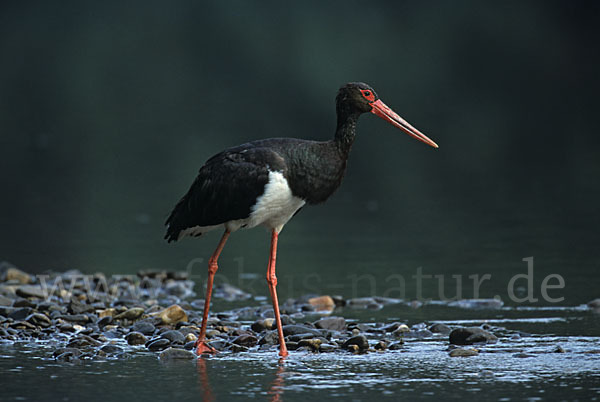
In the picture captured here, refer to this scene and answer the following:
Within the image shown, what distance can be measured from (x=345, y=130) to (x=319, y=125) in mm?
36178

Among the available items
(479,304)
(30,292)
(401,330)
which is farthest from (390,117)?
(30,292)

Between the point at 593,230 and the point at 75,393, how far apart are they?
1240 centimetres

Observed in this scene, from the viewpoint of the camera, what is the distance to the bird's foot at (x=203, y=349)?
9216mm

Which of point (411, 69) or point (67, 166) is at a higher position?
point (411, 69)

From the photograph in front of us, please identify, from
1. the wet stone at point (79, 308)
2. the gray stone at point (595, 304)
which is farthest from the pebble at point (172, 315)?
the gray stone at point (595, 304)

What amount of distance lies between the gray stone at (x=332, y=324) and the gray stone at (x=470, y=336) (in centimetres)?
124

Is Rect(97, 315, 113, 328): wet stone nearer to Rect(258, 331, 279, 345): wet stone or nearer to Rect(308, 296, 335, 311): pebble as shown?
Rect(258, 331, 279, 345): wet stone

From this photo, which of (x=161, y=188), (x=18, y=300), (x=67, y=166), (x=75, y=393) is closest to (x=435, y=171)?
(x=161, y=188)

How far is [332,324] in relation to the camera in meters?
10.4

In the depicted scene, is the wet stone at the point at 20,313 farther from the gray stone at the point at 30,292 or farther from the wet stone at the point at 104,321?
the gray stone at the point at 30,292

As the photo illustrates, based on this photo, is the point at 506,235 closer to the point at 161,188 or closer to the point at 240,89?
the point at 161,188

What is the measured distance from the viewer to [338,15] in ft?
208

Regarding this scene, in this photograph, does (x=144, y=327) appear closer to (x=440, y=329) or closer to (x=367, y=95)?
(x=440, y=329)

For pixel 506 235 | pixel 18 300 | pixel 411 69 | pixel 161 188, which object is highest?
pixel 411 69
